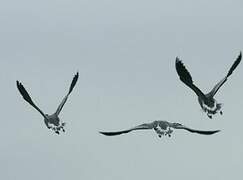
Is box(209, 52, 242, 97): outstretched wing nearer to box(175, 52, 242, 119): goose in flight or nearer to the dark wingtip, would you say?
box(175, 52, 242, 119): goose in flight

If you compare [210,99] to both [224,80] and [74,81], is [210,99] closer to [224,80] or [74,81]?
[224,80]

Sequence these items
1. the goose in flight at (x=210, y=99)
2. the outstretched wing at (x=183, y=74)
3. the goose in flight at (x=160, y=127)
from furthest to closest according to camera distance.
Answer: the goose in flight at (x=160, y=127), the goose in flight at (x=210, y=99), the outstretched wing at (x=183, y=74)

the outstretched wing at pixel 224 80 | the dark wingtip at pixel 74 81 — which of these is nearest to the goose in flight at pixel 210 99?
the outstretched wing at pixel 224 80

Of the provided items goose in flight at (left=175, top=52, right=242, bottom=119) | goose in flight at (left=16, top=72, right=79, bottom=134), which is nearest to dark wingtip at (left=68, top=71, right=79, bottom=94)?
goose in flight at (left=16, top=72, right=79, bottom=134)

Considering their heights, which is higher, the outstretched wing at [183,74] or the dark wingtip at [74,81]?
the dark wingtip at [74,81]

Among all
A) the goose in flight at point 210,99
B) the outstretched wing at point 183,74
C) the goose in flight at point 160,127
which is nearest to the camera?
the outstretched wing at point 183,74

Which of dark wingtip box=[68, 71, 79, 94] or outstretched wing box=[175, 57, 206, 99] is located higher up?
dark wingtip box=[68, 71, 79, 94]

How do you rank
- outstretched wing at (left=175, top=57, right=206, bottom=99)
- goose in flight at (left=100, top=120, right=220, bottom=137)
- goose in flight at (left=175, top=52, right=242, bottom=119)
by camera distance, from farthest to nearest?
goose in flight at (left=100, top=120, right=220, bottom=137) → goose in flight at (left=175, top=52, right=242, bottom=119) → outstretched wing at (left=175, top=57, right=206, bottom=99)

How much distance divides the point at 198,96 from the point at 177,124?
4721 mm

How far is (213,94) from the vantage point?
11338 centimetres

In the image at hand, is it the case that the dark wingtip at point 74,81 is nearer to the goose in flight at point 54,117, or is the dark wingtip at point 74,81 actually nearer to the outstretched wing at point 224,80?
the goose in flight at point 54,117

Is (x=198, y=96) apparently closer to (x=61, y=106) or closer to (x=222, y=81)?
(x=222, y=81)

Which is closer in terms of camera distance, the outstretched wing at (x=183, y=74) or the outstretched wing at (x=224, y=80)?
the outstretched wing at (x=183, y=74)

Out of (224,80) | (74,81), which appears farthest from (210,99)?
(74,81)
